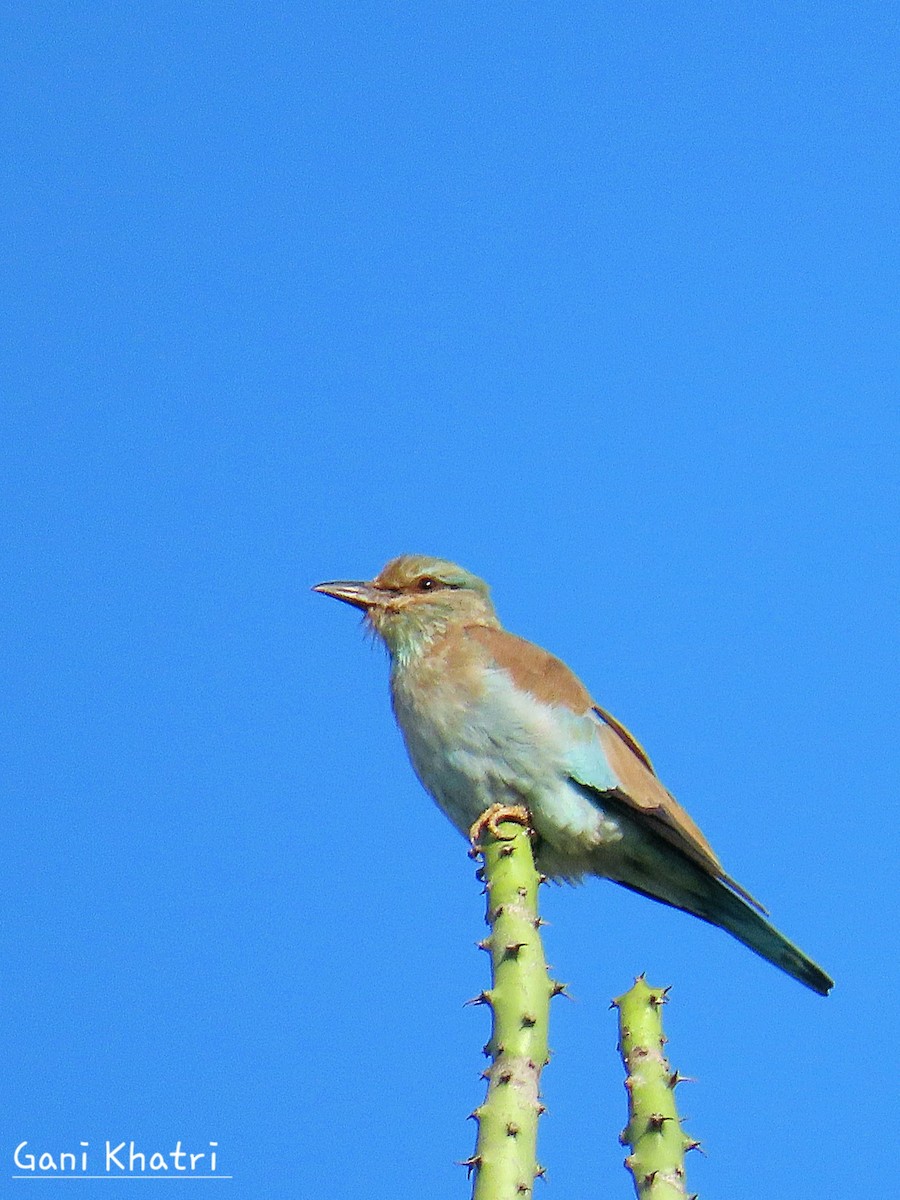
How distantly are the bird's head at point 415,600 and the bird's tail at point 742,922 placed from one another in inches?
59.8

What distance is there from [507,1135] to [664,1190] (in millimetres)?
466

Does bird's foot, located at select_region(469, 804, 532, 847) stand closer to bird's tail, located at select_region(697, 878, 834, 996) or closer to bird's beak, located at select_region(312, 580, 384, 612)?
bird's tail, located at select_region(697, 878, 834, 996)

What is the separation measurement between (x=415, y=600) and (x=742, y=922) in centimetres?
220

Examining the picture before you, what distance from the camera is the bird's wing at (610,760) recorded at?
7004 millimetres

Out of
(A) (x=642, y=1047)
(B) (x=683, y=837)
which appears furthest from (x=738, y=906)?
(A) (x=642, y=1047)

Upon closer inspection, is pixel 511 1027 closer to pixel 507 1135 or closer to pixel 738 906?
pixel 507 1135

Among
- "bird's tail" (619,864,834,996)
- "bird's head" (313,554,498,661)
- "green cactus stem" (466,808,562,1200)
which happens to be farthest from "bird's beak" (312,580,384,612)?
"green cactus stem" (466,808,562,1200)

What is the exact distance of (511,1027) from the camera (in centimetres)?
458

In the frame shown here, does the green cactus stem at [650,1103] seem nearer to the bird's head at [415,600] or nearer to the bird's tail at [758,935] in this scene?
the bird's tail at [758,935]

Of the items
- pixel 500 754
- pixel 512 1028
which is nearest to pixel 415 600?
pixel 500 754

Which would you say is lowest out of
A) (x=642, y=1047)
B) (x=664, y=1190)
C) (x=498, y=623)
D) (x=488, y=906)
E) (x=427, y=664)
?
(x=664, y=1190)

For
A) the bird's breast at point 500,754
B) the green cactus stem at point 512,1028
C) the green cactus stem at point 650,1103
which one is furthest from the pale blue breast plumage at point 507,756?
the green cactus stem at point 650,1103

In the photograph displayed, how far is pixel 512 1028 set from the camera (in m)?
4.57

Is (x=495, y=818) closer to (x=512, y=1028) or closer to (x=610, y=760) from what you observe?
(x=610, y=760)
